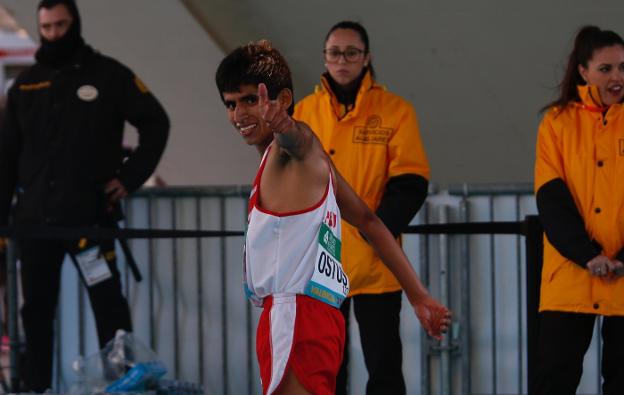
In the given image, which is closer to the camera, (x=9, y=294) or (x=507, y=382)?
(x=507, y=382)

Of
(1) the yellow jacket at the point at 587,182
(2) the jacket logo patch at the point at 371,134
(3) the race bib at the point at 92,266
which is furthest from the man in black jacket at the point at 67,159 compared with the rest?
(1) the yellow jacket at the point at 587,182

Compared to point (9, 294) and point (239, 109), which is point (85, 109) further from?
point (239, 109)

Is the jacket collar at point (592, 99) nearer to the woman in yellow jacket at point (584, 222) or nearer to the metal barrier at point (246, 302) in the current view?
the woman in yellow jacket at point (584, 222)

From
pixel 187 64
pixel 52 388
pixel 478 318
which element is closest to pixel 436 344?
pixel 478 318

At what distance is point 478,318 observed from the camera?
6.52 metres

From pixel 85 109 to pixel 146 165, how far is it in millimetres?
444

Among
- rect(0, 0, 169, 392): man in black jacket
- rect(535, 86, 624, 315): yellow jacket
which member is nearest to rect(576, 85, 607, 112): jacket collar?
rect(535, 86, 624, 315): yellow jacket

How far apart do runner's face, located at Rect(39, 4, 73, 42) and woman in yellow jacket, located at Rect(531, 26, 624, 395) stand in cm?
275

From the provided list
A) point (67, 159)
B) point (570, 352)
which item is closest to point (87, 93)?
point (67, 159)

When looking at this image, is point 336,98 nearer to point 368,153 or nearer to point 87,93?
point 368,153

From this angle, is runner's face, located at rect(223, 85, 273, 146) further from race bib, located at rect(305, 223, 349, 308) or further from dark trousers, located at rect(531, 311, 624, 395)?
dark trousers, located at rect(531, 311, 624, 395)

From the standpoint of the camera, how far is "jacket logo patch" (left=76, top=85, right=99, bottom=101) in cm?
649

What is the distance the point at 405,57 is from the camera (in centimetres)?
776

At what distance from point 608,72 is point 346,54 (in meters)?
1.21
